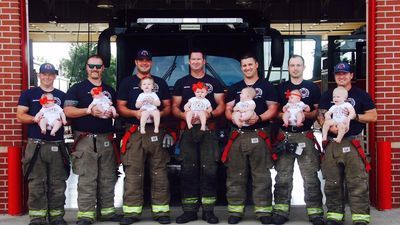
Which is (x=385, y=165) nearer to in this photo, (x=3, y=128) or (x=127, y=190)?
(x=127, y=190)

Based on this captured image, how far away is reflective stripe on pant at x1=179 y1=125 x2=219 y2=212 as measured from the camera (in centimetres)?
709

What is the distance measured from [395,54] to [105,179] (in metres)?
4.07

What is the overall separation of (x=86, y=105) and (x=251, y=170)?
6.95ft

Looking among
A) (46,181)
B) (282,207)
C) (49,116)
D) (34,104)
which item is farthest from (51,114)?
(282,207)

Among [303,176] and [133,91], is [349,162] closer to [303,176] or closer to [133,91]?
[303,176]

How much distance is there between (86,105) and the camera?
22.8ft

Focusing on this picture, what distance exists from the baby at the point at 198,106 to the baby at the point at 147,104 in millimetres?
354

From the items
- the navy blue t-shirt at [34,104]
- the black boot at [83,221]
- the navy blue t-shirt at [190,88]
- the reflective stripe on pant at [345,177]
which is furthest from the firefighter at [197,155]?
the navy blue t-shirt at [34,104]

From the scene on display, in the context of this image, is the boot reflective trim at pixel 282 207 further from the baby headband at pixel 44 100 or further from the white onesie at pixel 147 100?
the baby headband at pixel 44 100

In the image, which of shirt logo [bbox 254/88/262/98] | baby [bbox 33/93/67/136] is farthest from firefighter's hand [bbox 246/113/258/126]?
baby [bbox 33/93/67/136]

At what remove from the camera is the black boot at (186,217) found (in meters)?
7.03

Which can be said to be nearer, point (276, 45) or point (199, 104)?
point (199, 104)

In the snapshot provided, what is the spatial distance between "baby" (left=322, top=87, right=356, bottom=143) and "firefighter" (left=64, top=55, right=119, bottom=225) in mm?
2527

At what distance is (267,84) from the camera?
7.00m
